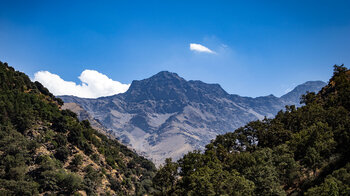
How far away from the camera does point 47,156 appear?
9219 centimetres

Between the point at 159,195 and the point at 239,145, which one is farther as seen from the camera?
the point at 239,145

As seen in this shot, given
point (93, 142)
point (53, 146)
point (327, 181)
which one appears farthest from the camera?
point (93, 142)

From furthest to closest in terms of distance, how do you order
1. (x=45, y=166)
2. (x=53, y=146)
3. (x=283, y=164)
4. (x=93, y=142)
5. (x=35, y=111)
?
(x=93, y=142), (x=35, y=111), (x=53, y=146), (x=45, y=166), (x=283, y=164)

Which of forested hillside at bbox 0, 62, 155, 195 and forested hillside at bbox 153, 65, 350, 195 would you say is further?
forested hillside at bbox 0, 62, 155, 195

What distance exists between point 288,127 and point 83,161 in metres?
83.7

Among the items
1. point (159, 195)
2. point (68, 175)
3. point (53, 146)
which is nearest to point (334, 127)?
point (159, 195)

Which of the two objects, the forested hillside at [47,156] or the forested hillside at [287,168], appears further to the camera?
the forested hillside at [47,156]

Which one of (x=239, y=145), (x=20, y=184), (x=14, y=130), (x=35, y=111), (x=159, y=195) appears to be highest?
(x=35, y=111)

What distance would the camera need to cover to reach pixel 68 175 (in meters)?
86.6

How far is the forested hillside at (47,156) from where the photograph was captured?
8069 centimetres

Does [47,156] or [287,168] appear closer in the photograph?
[287,168]

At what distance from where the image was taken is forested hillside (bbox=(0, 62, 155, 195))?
80.7 metres

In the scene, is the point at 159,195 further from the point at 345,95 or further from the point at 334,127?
the point at 345,95

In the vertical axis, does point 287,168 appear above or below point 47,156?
below
